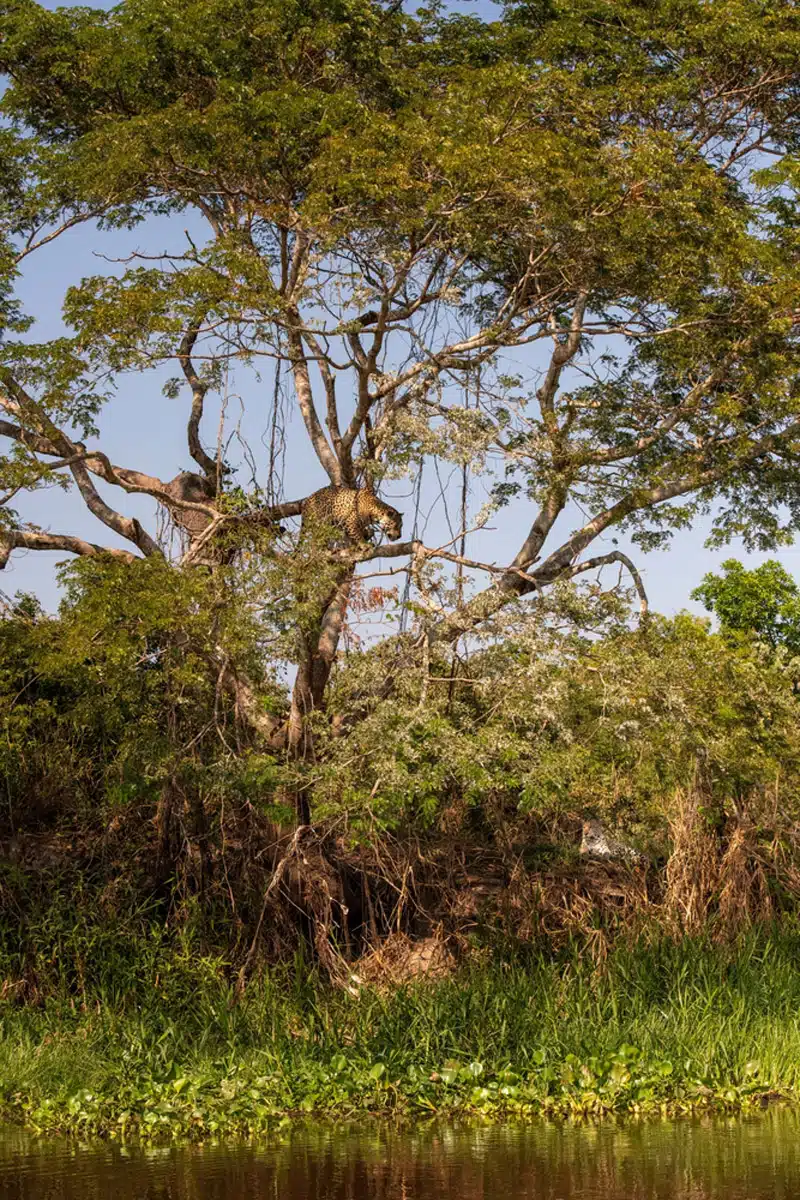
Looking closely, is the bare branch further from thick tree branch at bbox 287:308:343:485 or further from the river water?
the river water

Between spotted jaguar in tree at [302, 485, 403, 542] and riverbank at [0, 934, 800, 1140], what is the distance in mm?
3721

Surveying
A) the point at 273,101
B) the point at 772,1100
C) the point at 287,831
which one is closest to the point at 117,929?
the point at 287,831

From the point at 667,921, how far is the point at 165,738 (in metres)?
3.94

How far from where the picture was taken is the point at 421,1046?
8.25m

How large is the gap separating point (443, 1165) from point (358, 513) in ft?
20.2

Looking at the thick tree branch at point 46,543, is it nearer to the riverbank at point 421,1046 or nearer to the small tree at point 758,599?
the riverbank at point 421,1046

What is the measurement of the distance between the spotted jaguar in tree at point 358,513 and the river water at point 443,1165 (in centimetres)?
549

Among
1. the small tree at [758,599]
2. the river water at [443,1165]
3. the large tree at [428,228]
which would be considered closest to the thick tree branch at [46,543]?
the large tree at [428,228]

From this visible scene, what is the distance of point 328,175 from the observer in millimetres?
10797

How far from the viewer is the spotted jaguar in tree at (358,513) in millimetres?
11688

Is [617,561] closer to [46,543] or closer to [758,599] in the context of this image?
[46,543]

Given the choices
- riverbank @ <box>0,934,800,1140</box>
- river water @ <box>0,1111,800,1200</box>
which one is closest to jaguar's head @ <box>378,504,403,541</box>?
riverbank @ <box>0,934,800,1140</box>

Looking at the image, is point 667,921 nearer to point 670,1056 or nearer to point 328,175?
point 670,1056

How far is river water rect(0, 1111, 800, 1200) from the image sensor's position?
6.14 meters
